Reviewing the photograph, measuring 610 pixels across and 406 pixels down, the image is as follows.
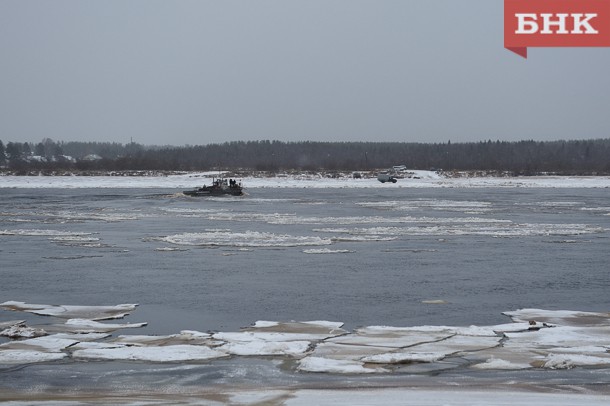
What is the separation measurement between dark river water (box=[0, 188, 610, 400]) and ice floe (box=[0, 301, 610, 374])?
0.70 meters

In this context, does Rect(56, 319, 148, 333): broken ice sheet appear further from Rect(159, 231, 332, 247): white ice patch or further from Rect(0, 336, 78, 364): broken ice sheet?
Rect(159, 231, 332, 247): white ice patch

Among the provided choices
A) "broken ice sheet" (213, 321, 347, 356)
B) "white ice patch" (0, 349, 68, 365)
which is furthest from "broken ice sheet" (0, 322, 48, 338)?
"broken ice sheet" (213, 321, 347, 356)

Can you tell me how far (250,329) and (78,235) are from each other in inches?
690

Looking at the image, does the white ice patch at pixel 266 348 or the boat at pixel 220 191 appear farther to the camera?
the boat at pixel 220 191

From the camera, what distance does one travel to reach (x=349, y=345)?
11.2 meters

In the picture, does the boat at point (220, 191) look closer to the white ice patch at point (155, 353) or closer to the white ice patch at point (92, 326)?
the white ice patch at point (92, 326)

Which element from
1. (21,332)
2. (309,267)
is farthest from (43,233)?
(21,332)

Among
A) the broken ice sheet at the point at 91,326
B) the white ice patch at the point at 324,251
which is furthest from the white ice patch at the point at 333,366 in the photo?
the white ice patch at the point at 324,251

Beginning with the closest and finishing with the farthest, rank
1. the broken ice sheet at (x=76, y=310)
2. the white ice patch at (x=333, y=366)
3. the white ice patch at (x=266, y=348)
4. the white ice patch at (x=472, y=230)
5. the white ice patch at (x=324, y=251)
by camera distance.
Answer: the white ice patch at (x=333, y=366)
the white ice patch at (x=266, y=348)
the broken ice sheet at (x=76, y=310)
the white ice patch at (x=324, y=251)
the white ice patch at (x=472, y=230)

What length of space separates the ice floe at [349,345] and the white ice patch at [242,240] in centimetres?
1200

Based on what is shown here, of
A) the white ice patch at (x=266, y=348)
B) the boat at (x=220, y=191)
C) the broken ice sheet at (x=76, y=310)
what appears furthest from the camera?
the boat at (x=220, y=191)

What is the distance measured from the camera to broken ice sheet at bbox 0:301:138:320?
44.3 ft

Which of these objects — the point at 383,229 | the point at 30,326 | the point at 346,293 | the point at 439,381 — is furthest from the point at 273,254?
the point at 439,381

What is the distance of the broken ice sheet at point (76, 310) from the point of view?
13.5 m
